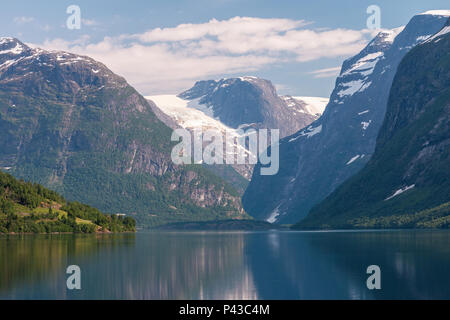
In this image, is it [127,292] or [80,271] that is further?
[80,271]

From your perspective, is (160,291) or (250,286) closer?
(160,291)
